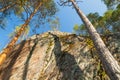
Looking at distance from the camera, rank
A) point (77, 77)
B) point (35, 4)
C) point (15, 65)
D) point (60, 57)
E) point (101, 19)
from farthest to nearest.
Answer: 1. point (101, 19)
2. point (35, 4)
3. point (15, 65)
4. point (60, 57)
5. point (77, 77)

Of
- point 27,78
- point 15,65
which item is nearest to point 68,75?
point 27,78

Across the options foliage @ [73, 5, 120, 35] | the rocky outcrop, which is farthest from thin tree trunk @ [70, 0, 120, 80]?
foliage @ [73, 5, 120, 35]

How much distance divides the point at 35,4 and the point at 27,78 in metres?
7.88

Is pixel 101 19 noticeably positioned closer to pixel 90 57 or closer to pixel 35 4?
pixel 35 4

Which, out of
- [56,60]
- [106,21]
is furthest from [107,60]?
[106,21]

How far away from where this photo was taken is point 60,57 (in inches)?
468

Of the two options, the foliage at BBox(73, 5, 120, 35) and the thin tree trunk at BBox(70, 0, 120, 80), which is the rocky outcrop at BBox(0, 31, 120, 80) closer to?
the thin tree trunk at BBox(70, 0, 120, 80)

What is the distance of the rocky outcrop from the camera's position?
10.2 metres

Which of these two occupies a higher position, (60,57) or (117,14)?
(60,57)

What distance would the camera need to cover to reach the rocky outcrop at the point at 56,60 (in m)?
10.2

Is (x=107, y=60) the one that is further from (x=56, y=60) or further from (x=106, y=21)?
(x=106, y=21)

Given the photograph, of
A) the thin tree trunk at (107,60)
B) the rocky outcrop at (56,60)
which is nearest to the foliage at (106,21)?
the rocky outcrop at (56,60)

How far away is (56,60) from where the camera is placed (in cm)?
1174

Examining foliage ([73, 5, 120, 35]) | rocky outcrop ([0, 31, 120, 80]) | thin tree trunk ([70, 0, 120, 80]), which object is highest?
thin tree trunk ([70, 0, 120, 80])
